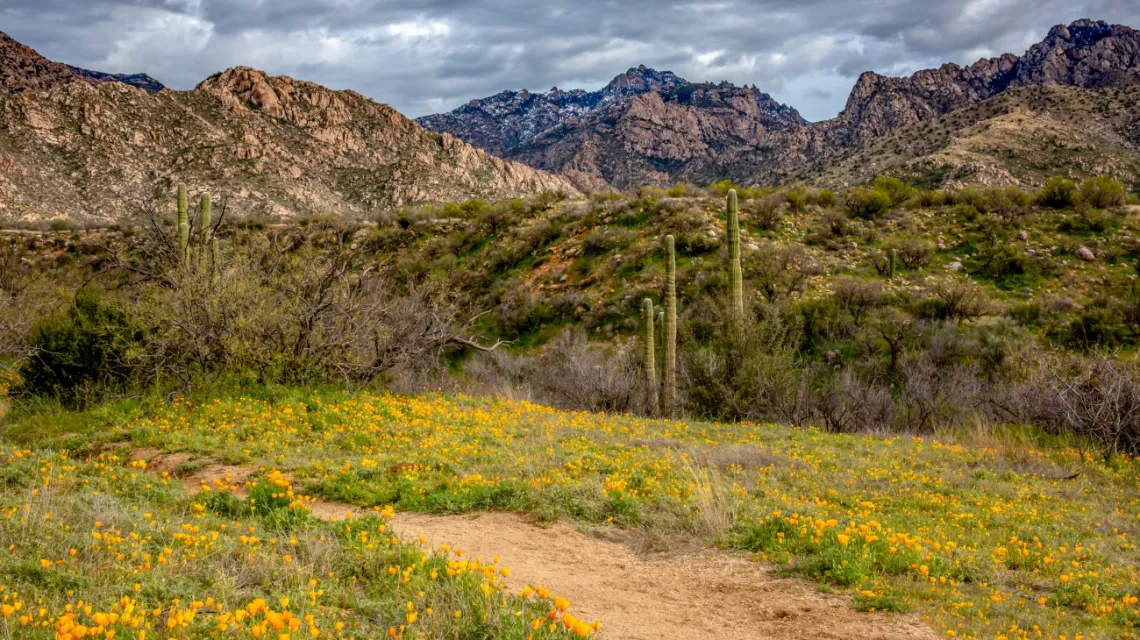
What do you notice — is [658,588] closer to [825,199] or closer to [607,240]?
[607,240]

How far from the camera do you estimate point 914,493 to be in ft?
25.7

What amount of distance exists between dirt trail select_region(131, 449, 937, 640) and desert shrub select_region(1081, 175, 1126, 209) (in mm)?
31299

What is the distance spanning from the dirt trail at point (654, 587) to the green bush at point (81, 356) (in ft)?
18.6

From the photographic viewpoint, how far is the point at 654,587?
5.10 meters

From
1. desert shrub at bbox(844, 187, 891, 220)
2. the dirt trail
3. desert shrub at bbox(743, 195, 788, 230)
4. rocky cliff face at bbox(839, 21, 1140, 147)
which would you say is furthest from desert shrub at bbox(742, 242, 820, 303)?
rocky cliff face at bbox(839, 21, 1140, 147)

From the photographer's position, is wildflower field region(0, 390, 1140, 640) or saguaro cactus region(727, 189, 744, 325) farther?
saguaro cactus region(727, 189, 744, 325)

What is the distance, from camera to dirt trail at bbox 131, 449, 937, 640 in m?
4.36

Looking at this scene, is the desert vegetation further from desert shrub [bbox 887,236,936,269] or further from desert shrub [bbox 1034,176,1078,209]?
desert shrub [bbox 1034,176,1078,209]

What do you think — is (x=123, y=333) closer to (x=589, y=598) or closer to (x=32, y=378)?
(x=32, y=378)

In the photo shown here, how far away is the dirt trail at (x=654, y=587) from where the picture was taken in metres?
4.36

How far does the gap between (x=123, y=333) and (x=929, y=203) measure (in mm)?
31827

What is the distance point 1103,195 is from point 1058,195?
5.29 feet

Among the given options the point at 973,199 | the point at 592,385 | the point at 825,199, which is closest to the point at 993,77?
the point at 973,199

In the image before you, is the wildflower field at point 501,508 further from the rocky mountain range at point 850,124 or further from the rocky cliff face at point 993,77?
the rocky cliff face at point 993,77
